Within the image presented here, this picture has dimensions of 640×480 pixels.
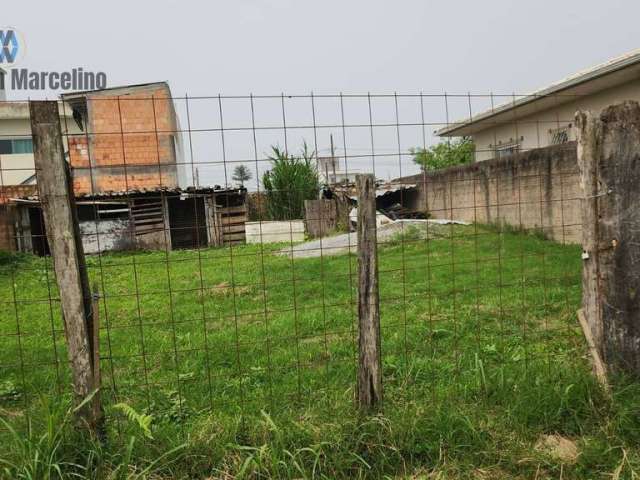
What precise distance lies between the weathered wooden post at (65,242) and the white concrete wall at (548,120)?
23.9 ft

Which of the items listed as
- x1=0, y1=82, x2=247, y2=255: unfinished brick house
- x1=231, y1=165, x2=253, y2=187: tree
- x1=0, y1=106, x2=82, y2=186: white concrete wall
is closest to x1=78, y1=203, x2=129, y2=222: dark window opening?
x1=0, y1=82, x2=247, y2=255: unfinished brick house

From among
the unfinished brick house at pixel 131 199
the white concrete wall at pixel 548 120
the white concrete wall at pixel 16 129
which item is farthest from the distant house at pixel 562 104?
the white concrete wall at pixel 16 129

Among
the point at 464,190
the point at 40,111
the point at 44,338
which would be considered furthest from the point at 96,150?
the point at 40,111

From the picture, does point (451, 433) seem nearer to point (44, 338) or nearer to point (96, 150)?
point (44, 338)

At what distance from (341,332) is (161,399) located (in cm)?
200

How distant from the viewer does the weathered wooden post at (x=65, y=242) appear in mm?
2424

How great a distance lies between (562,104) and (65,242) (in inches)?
483

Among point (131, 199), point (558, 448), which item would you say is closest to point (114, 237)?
point (131, 199)

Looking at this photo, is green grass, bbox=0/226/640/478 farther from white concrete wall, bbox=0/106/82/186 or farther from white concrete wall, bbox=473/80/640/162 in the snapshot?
white concrete wall, bbox=0/106/82/186

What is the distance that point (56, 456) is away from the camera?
239 centimetres

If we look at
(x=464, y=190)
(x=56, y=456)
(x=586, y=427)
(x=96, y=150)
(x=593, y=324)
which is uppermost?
(x=96, y=150)

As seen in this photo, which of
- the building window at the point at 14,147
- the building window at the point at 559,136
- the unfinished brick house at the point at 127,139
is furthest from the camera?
the building window at the point at 14,147

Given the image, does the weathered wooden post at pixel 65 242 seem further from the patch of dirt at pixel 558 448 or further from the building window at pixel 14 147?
the building window at pixel 14 147

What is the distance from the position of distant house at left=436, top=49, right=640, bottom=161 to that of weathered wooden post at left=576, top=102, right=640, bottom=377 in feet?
14.7
